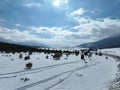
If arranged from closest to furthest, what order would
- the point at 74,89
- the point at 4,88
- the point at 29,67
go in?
1. the point at 4,88
2. the point at 74,89
3. the point at 29,67

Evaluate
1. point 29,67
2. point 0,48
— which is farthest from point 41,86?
point 0,48

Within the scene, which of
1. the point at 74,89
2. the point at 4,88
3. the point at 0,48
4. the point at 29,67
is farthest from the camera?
the point at 0,48

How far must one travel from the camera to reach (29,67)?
20203 millimetres

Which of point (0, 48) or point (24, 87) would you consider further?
point (0, 48)

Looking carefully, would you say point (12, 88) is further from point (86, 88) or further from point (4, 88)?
point (86, 88)

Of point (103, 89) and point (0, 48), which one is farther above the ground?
point (0, 48)

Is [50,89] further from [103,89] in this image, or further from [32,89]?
[103,89]

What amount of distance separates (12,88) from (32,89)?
1140 millimetres

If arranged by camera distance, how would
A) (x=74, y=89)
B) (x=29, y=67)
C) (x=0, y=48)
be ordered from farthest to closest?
(x=0, y=48) → (x=29, y=67) → (x=74, y=89)

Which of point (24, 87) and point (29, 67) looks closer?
point (24, 87)

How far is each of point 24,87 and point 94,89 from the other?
4.17 meters

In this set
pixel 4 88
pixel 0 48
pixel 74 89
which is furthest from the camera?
pixel 0 48

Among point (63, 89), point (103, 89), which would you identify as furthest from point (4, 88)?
point (103, 89)

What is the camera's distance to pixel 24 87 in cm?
1098
